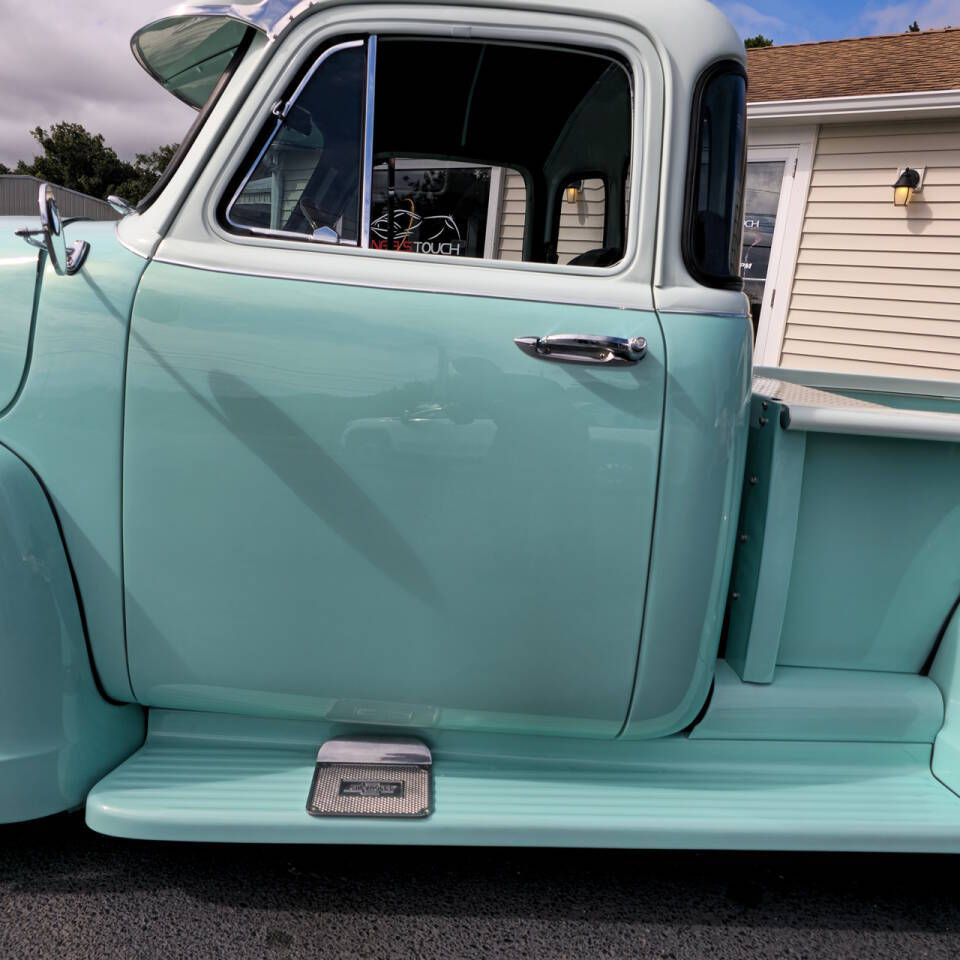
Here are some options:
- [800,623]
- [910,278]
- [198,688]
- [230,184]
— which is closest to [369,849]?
[198,688]

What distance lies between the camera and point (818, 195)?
7.72 meters

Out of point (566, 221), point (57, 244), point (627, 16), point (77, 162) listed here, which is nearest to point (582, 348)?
point (627, 16)

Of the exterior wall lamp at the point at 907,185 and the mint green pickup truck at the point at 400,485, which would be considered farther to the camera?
the exterior wall lamp at the point at 907,185

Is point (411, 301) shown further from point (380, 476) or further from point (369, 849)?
point (369, 849)

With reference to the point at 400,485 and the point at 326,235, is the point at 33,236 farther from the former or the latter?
the point at 400,485

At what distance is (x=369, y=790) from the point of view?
5.64 ft

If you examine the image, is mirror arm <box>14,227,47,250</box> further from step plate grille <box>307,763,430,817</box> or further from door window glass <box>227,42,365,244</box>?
step plate grille <box>307,763,430,817</box>

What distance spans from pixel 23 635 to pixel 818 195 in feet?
26.2

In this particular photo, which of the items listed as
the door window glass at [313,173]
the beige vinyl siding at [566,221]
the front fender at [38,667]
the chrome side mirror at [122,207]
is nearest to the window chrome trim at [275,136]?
the door window glass at [313,173]

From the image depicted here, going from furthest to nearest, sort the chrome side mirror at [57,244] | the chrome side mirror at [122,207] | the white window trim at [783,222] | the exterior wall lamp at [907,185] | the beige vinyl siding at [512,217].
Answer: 1. the white window trim at [783,222]
2. the exterior wall lamp at [907,185]
3. the beige vinyl siding at [512,217]
4. the chrome side mirror at [122,207]
5. the chrome side mirror at [57,244]

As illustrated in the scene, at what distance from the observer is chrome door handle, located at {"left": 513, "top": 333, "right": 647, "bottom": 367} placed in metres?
1.65

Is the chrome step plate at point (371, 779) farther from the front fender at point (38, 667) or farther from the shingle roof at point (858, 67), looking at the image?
the shingle roof at point (858, 67)

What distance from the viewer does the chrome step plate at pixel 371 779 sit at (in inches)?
65.3

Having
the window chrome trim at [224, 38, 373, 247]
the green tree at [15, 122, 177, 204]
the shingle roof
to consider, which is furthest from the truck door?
the green tree at [15, 122, 177, 204]
